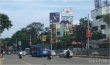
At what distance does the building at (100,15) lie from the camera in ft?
316

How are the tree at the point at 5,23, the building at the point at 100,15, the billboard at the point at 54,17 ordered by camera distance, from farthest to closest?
the building at the point at 100,15, the tree at the point at 5,23, the billboard at the point at 54,17

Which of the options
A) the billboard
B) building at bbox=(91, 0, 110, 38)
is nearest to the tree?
the billboard

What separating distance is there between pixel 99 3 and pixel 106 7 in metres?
3.08

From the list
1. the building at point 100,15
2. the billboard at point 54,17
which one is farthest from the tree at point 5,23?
the building at point 100,15

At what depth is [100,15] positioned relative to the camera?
Result: 3954 inches

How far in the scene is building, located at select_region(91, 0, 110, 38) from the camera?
96.4 m

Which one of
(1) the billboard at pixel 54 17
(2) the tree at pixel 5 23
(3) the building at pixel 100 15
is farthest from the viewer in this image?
(3) the building at pixel 100 15

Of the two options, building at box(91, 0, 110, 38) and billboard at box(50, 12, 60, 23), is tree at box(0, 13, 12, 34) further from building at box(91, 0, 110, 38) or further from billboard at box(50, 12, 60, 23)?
building at box(91, 0, 110, 38)

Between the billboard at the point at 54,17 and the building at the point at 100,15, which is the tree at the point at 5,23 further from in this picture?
the building at the point at 100,15

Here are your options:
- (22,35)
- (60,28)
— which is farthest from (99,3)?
(22,35)

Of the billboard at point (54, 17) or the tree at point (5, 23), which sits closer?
the billboard at point (54, 17)

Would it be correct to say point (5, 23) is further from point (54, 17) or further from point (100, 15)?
point (100, 15)

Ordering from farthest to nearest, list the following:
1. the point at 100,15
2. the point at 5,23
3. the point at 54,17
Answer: the point at 100,15, the point at 5,23, the point at 54,17

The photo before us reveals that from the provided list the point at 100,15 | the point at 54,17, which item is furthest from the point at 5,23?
the point at 100,15
